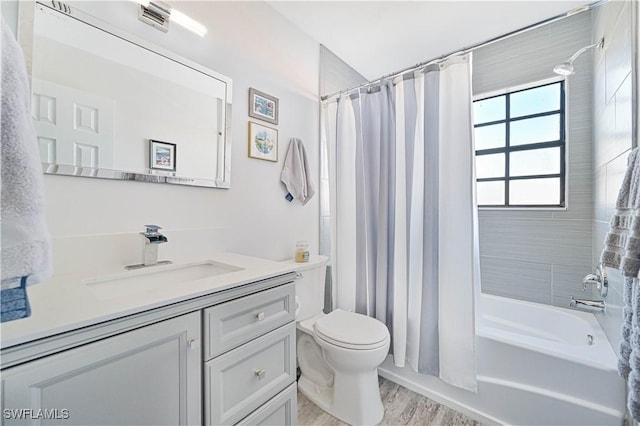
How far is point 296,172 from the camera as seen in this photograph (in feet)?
6.10

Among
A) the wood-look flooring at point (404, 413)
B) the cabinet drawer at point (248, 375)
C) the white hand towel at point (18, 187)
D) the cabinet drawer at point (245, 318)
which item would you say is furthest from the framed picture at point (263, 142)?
the wood-look flooring at point (404, 413)

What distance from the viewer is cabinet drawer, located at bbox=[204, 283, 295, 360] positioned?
82 cm

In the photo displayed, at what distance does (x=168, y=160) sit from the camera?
126 cm

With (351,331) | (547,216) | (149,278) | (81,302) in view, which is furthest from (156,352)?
(547,216)

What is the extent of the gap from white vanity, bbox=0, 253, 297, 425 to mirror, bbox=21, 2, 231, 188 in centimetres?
48

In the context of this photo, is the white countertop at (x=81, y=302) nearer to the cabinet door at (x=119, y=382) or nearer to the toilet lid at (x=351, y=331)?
the cabinet door at (x=119, y=382)

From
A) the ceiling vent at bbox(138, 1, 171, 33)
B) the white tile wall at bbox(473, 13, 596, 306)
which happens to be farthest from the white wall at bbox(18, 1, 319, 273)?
the white tile wall at bbox(473, 13, 596, 306)

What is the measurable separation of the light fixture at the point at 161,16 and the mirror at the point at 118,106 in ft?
0.35

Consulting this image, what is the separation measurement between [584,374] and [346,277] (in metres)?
1.28

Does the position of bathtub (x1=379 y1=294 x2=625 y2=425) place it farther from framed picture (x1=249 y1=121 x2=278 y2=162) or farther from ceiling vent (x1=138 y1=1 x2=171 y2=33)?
ceiling vent (x1=138 y1=1 x2=171 y2=33)

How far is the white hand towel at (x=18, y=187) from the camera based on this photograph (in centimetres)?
40

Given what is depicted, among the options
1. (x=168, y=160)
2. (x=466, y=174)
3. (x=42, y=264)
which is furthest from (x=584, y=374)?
(x=168, y=160)

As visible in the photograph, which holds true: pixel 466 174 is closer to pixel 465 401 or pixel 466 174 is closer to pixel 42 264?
pixel 465 401

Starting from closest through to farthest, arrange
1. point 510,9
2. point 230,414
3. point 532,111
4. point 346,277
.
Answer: point 230,414 → point 510,9 → point 346,277 → point 532,111
